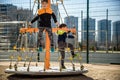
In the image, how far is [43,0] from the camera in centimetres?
938

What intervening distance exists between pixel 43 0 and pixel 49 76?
2.21 m

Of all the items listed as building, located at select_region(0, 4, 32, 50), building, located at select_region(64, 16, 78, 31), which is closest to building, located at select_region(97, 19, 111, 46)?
building, located at select_region(0, 4, 32, 50)

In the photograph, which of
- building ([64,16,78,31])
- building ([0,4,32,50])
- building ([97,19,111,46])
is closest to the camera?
building ([64,16,78,31])

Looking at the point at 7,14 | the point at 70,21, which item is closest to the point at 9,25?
the point at 7,14

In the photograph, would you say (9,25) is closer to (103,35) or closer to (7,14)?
(7,14)

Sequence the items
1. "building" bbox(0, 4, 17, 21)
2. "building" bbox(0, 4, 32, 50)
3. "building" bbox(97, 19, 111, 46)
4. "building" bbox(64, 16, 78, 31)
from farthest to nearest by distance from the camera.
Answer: "building" bbox(97, 19, 111, 46)
"building" bbox(0, 4, 17, 21)
"building" bbox(0, 4, 32, 50)
"building" bbox(64, 16, 78, 31)

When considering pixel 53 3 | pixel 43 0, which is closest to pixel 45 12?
pixel 43 0

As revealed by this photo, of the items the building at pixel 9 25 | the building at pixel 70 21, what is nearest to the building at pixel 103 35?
the building at pixel 9 25

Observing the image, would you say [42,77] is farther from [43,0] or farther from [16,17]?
[16,17]

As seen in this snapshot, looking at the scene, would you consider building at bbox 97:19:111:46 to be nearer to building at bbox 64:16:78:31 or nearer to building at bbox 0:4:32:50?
building at bbox 0:4:32:50

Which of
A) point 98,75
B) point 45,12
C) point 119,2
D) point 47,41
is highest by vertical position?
point 119,2

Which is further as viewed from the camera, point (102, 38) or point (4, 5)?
point (102, 38)

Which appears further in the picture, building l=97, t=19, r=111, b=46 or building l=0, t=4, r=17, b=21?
building l=97, t=19, r=111, b=46

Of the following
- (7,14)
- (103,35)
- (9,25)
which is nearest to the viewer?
(7,14)
